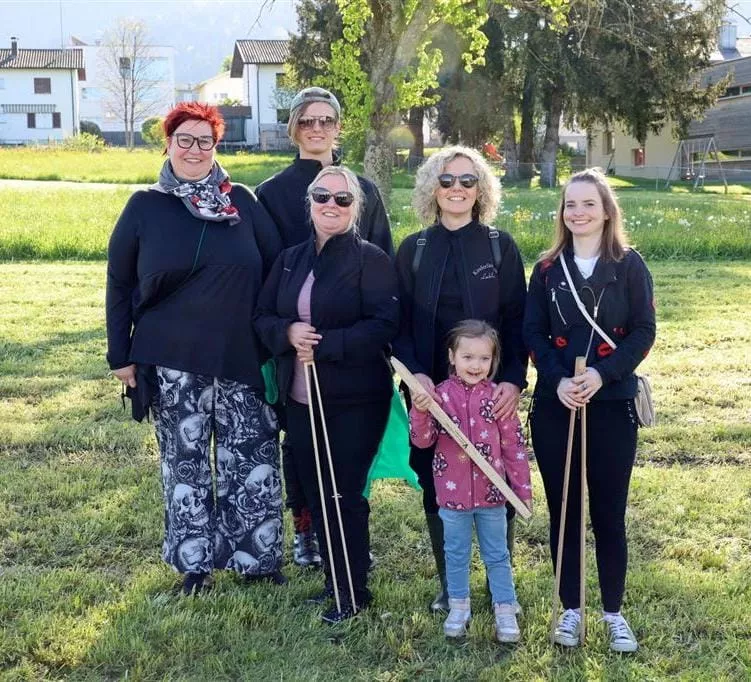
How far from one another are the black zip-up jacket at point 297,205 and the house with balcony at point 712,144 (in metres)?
36.3

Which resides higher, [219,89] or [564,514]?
[219,89]

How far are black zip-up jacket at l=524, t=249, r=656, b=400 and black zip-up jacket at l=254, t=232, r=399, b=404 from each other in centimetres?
65

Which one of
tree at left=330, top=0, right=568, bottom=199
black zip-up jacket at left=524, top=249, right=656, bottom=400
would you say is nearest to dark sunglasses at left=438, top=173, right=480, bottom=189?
black zip-up jacket at left=524, top=249, right=656, bottom=400

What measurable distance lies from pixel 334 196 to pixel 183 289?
0.80 metres

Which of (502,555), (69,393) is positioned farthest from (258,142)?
(502,555)

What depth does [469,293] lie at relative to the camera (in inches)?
157

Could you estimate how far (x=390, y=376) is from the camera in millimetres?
4211

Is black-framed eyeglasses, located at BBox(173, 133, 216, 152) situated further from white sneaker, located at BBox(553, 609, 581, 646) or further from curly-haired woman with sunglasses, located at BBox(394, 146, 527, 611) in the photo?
white sneaker, located at BBox(553, 609, 581, 646)

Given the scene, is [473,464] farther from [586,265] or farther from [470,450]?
[586,265]

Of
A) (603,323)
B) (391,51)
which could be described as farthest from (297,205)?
(391,51)

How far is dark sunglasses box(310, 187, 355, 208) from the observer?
4031 millimetres

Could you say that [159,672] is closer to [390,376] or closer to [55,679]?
[55,679]

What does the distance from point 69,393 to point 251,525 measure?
3.85 metres

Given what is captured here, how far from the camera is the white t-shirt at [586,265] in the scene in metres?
3.80
